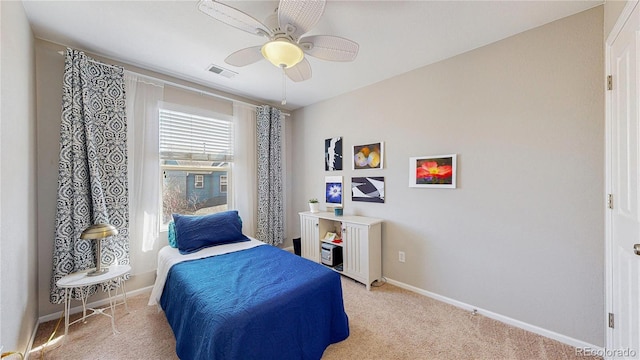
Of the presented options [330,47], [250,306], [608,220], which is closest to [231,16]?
[330,47]

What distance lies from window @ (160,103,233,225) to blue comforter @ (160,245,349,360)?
1137 mm

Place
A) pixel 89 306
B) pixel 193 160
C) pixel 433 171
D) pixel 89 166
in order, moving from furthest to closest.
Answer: pixel 193 160
pixel 433 171
pixel 89 306
pixel 89 166

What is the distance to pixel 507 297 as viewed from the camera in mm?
2035

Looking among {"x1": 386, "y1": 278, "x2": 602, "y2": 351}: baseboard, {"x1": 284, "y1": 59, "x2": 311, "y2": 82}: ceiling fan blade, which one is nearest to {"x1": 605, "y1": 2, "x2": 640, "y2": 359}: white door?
{"x1": 386, "y1": 278, "x2": 602, "y2": 351}: baseboard

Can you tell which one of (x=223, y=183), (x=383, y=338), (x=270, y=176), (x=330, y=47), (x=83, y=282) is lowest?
(x=383, y=338)

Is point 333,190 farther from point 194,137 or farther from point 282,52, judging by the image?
point 282,52

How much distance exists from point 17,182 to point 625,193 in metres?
3.76

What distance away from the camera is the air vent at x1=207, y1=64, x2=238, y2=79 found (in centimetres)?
255

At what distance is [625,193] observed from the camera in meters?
1.32

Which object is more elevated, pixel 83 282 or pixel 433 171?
pixel 433 171

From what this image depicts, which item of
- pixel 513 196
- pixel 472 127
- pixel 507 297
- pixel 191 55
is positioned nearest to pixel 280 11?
pixel 191 55

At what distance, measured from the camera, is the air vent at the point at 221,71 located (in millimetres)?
2552

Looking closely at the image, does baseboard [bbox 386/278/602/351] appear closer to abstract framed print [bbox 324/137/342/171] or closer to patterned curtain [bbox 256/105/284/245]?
abstract framed print [bbox 324/137/342/171]

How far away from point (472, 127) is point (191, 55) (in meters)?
2.83
